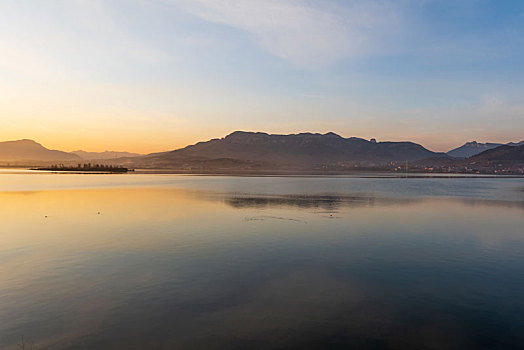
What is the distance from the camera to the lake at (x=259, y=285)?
10.8 metres

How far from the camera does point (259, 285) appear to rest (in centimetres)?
1534

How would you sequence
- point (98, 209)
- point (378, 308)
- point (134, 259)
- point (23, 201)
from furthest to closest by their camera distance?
point (23, 201), point (98, 209), point (134, 259), point (378, 308)

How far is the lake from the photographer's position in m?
10.8

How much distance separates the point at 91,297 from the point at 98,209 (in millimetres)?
29315

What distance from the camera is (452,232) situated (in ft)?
94.2

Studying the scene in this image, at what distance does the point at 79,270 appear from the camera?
17.4 m

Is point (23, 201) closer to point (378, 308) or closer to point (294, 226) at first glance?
point (294, 226)

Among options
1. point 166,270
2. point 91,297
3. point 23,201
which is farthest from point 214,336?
point 23,201

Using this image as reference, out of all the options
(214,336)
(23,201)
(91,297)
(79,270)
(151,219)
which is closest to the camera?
(214,336)

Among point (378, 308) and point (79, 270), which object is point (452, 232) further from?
point (79, 270)

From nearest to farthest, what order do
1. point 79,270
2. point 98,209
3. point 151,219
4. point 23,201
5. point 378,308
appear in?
point 378,308
point 79,270
point 151,219
point 98,209
point 23,201

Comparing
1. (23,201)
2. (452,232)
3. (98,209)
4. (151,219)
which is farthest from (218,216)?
(23,201)

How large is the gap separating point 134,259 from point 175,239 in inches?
215

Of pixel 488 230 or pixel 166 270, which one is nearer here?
pixel 166 270
